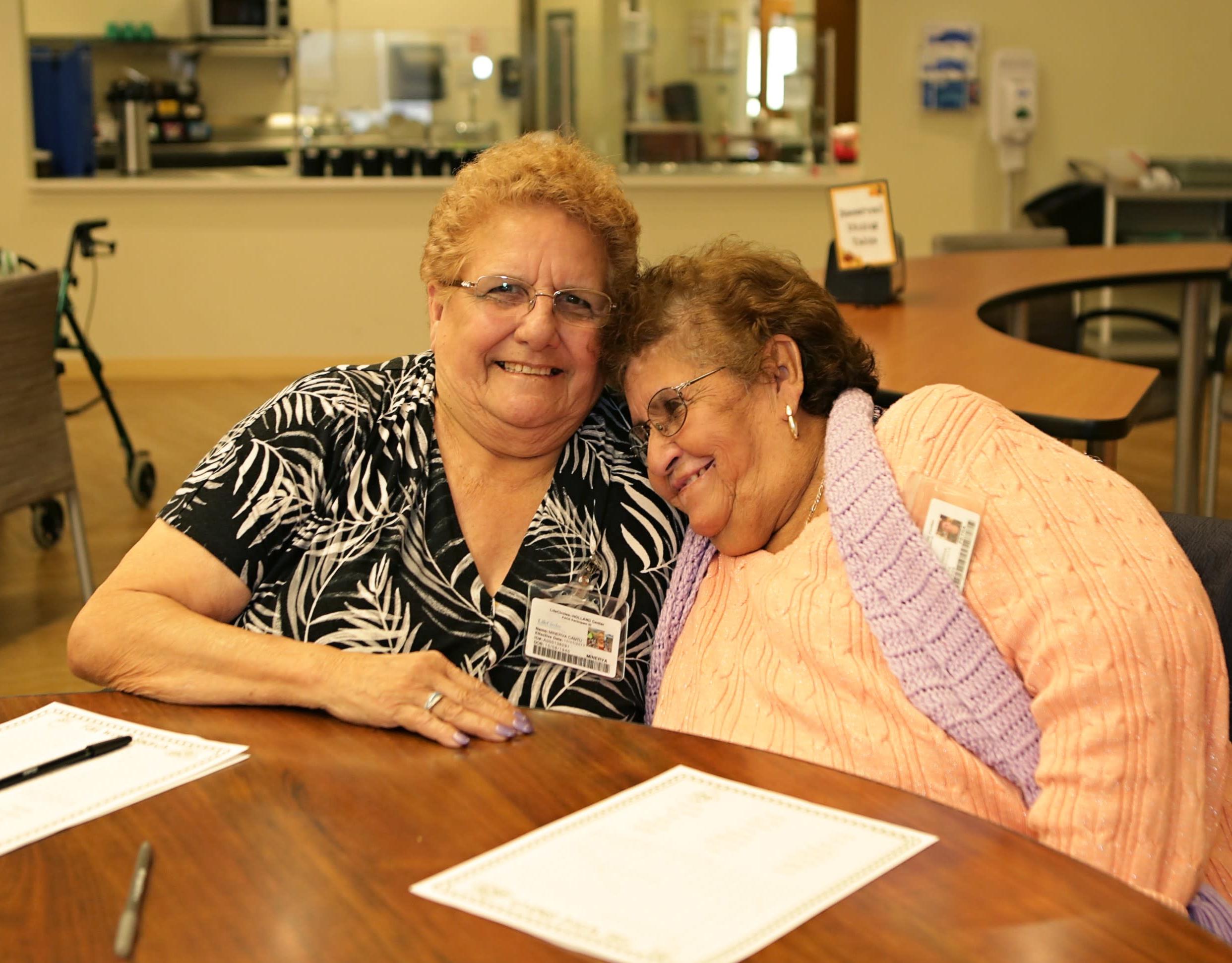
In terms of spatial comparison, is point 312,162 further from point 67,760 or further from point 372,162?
point 67,760

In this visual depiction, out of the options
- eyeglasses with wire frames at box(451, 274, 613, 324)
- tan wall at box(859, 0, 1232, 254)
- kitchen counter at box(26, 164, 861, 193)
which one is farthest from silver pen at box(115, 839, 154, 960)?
tan wall at box(859, 0, 1232, 254)

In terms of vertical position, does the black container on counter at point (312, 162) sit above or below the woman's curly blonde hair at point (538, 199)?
above

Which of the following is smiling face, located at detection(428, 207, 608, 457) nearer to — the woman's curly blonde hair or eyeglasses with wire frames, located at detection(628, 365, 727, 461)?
the woman's curly blonde hair

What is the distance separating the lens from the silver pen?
89 centimetres

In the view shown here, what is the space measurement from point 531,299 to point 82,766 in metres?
0.84

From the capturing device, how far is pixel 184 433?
21.3ft

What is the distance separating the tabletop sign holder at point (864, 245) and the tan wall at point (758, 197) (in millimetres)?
4065

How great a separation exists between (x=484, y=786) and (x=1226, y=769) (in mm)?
789

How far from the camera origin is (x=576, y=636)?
1.67 metres

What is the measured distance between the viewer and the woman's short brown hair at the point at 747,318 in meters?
1.62

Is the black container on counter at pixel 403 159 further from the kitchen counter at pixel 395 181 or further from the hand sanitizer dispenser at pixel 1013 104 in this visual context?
the hand sanitizer dispenser at pixel 1013 104

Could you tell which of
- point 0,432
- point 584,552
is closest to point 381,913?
point 584,552

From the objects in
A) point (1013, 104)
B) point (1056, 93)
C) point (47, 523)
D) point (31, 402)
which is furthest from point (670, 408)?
point (1056, 93)

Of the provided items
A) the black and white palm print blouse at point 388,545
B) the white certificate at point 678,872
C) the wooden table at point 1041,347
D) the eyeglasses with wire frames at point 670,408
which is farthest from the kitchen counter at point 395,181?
the white certificate at point 678,872
